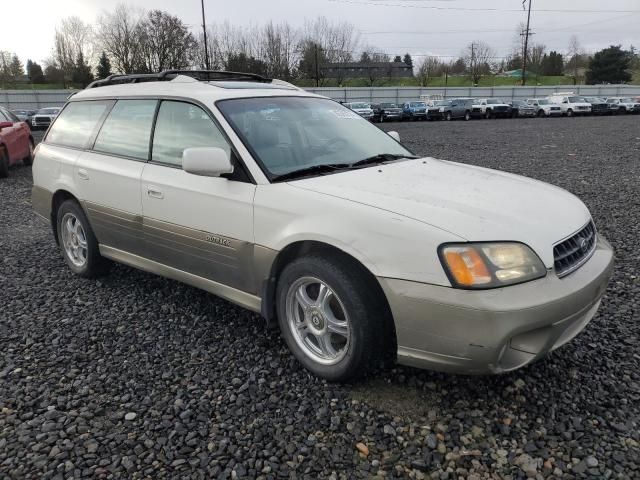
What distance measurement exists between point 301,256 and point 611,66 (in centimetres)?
8342

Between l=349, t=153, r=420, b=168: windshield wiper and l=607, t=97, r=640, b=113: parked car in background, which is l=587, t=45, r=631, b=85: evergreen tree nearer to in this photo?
l=607, t=97, r=640, b=113: parked car in background

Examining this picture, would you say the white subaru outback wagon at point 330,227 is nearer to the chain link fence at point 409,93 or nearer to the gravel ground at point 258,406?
the gravel ground at point 258,406

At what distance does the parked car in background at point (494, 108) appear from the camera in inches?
1345

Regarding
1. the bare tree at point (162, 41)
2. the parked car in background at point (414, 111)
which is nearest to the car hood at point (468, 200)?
the parked car in background at point (414, 111)

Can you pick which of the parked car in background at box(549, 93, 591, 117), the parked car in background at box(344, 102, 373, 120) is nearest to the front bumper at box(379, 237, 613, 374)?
the parked car in background at box(344, 102, 373, 120)

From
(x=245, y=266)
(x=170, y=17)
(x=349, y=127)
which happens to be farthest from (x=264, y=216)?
(x=170, y=17)

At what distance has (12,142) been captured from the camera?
35.7 ft

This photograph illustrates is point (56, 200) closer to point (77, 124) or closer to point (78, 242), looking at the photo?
point (78, 242)

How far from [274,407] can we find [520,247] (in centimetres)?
148

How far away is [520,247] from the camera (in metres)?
2.40

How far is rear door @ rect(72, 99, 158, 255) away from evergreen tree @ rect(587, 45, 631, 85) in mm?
82533

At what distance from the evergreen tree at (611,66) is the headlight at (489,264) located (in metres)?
82.9

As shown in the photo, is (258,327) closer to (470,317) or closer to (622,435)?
(470,317)

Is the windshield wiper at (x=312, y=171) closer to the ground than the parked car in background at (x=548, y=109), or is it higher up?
Result: higher up
